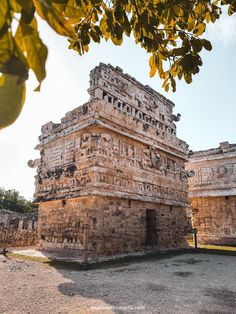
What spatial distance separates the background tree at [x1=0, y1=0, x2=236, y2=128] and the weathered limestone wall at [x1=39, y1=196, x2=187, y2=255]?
20.6 feet

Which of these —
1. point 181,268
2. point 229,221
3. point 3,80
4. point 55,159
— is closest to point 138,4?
point 3,80

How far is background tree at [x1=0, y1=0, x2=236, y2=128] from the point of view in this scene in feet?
1.65

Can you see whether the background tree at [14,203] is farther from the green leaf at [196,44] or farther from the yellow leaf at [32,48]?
the yellow leaf at [32,48]

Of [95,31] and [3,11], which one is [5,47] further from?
[95,31]

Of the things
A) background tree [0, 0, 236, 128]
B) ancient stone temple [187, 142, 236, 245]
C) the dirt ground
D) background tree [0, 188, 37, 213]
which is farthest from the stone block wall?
background tree [0, 188, 37, 213]

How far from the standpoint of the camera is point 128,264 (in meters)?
7.23

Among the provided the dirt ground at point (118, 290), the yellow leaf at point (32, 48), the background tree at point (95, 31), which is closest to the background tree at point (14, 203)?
the dirt ground at point (118, 290)

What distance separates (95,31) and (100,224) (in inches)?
256

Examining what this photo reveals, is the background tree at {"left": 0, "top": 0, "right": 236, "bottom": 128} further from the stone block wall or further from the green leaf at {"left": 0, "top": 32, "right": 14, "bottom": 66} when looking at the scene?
the stone block wall

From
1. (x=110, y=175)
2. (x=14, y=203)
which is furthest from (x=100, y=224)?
(x=14, y=203)

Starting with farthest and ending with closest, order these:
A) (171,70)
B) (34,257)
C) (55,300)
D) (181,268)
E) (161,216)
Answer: (161,216)
(34,257)
(181,268)
(55,300)
(171,70)

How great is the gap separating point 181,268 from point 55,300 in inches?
155

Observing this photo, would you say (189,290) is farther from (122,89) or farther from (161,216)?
(122,89)

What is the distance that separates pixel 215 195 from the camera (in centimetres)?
1445
